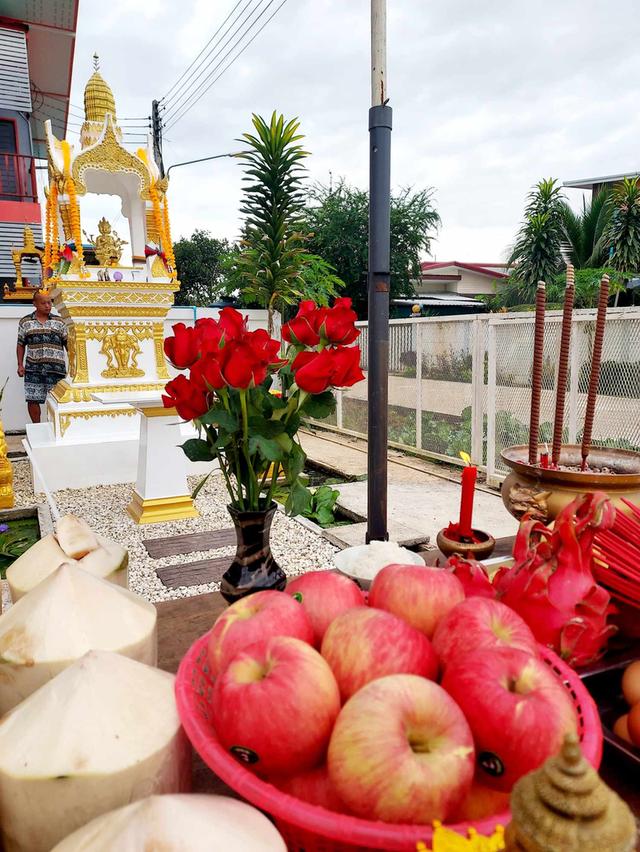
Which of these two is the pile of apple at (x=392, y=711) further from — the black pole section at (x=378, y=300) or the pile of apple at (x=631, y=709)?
the black pole section at (x=378, y=300)

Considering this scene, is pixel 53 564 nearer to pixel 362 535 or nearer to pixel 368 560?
pixel 368 560

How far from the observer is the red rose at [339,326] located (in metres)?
1.19

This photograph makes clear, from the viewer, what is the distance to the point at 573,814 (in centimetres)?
37

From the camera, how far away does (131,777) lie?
0.58 m

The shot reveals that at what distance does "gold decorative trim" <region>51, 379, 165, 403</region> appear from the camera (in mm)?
5750

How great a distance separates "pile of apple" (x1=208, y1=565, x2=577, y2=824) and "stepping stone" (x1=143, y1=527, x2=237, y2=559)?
3394 millimetres

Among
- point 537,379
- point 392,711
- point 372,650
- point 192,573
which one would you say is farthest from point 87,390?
point 392,711

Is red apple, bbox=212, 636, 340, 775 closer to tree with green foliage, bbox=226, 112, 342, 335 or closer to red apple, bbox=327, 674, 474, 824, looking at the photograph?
red apple, bbox=327, 674, 474, 824

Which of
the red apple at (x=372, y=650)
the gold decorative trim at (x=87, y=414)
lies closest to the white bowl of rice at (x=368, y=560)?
the red apple at (x=372, y=650)

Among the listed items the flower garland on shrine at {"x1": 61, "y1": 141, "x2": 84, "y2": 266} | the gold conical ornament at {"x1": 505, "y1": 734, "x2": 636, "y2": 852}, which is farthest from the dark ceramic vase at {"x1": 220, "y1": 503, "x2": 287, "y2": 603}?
the flower garland on shrine at {"x1": 61, "y1": 141, "x2": 84, "y2": 266}

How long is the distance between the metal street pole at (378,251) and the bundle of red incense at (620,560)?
3.56 ft

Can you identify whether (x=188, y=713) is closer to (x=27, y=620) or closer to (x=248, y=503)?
(x=27, y=620)

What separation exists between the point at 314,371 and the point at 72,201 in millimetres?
5638

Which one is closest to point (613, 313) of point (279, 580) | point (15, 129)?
point (279, 580)
